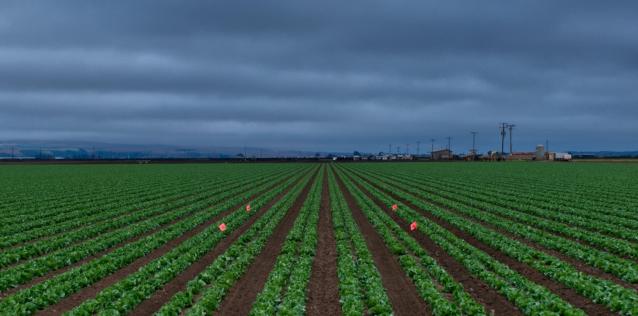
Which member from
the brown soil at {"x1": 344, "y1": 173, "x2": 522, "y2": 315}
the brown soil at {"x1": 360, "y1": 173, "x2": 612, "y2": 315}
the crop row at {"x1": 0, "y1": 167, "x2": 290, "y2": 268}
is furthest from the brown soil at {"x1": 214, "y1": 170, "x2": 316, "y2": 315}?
the brown soil at {"x1": 360, "y1": 173, "x2": 612, "y2": 315}

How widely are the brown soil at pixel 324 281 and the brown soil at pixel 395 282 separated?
4.78 feet

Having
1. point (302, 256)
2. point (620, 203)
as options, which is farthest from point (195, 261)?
point (620, 203)

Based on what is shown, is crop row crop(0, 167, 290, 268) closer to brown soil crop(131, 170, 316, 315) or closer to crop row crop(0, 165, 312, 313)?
crop row crop(0, 165, 312, 313)

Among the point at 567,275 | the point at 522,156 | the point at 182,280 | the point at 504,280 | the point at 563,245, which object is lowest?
the point at 182,280

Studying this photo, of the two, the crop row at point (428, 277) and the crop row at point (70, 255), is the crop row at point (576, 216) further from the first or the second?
the crop row at point (70, 255)

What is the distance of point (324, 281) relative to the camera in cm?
1297

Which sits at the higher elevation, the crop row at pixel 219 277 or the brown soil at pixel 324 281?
the crop row at pixel 219 277

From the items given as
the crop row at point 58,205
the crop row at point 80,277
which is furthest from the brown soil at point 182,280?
the crop row at point 58,205

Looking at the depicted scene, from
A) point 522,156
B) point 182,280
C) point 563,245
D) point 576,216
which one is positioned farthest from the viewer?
point 522,156

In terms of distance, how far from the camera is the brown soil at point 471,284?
1062 cm

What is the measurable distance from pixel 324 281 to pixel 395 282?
6.95ft

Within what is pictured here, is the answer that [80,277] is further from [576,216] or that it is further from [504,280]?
[576,216]

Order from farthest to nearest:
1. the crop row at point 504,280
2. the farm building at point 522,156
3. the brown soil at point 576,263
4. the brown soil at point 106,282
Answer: the farm building at point 522,156 < the brown soil at point 576,263 < the brown soil at point 106,282 < the crop row at point 504,280

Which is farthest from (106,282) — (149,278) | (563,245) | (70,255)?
(563,245)
